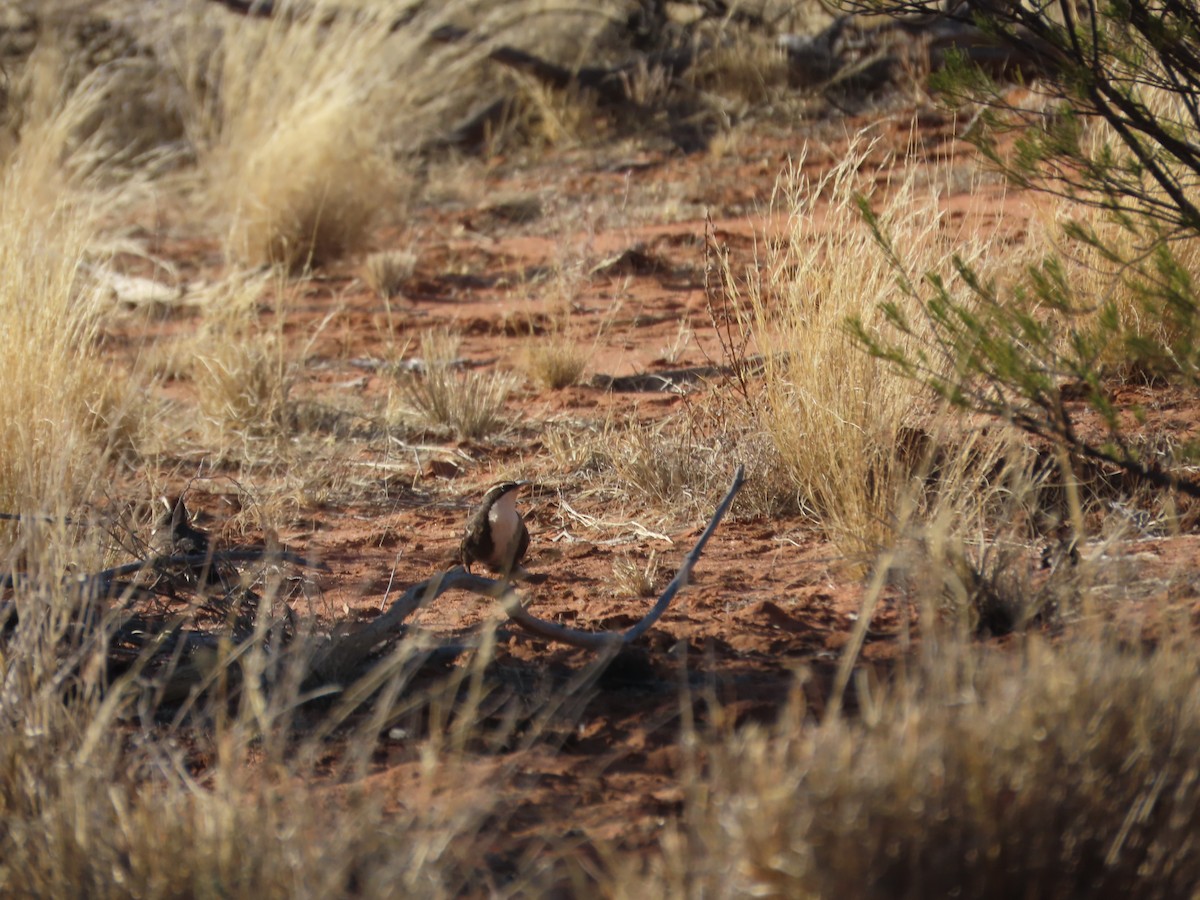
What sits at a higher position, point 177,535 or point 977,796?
point 977,796

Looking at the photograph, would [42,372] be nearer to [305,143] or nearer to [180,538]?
[180,538]

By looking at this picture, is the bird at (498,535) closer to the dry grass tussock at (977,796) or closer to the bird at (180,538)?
the bird at (180,538)

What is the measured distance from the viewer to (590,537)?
457 centimetres

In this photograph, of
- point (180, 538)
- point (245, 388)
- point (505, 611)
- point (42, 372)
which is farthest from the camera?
point (245, 388)

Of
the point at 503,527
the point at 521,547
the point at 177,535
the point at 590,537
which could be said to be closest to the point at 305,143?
the point at 590,537

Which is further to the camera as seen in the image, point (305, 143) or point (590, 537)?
point (305, 143)

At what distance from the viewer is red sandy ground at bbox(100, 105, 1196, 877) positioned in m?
2.75

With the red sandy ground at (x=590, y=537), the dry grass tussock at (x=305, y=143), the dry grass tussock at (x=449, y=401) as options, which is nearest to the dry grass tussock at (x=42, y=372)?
the red sandy ground at (x=590, y=537)

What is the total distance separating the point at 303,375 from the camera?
6.85 metres

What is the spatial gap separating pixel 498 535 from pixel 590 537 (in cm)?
62

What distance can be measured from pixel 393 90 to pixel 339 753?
343 inches

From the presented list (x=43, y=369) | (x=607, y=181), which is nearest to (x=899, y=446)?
(x=43, y=369)

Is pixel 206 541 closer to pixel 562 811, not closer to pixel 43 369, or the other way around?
pixel 43 369

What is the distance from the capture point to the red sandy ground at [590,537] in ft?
9.04
